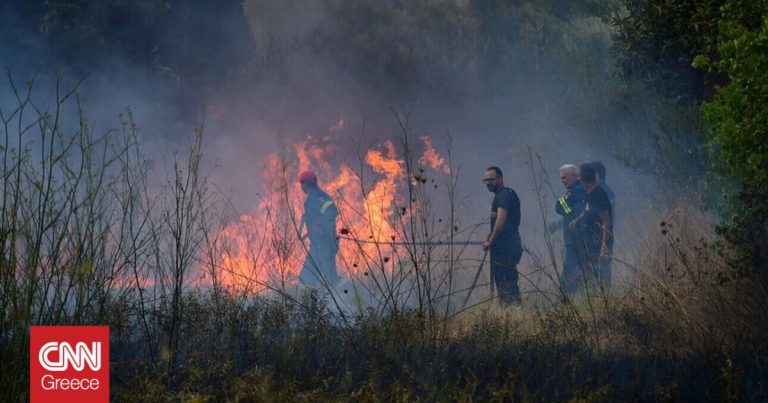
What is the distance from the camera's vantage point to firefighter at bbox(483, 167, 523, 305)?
10.4 metres

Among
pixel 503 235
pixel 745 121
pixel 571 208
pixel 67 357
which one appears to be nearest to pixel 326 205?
pixel 503 235

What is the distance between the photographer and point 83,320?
577 cm

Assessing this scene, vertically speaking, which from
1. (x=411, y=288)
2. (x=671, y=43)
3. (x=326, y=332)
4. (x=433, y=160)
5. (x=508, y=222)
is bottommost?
(x=326, y=332)

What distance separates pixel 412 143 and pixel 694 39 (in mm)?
14625

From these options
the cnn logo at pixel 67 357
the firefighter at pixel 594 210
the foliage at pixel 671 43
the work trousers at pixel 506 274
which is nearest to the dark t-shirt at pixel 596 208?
the firefighter at pixel 594 210

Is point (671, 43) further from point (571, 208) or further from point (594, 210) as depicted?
point (571, 208)

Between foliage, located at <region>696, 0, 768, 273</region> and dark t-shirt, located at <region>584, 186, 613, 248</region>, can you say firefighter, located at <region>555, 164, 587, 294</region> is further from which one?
foliage, located at <region>696, 0, 768, 273</region>

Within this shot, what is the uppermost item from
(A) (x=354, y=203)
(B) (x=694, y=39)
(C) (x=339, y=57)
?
(C) (x=339, y=57)

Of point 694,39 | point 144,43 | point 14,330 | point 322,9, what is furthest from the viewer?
point 322,9

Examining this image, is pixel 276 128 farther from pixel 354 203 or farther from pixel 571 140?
pixel 571 140

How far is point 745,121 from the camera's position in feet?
23.1

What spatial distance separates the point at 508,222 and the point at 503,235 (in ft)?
0.61

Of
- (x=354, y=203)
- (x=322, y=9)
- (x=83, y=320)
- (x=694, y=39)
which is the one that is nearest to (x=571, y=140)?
(x=354, y=203)

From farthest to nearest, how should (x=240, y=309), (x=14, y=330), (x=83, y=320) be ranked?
(x=240, y=309) < (x=83, y=320) < (x=14, y=330)
